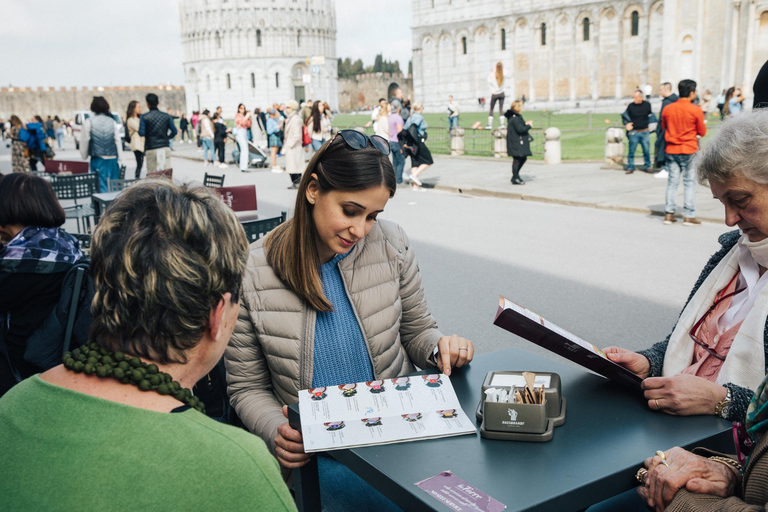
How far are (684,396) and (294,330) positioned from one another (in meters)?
1.25

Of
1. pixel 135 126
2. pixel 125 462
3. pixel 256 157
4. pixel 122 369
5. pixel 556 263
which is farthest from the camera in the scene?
pixel 256 157

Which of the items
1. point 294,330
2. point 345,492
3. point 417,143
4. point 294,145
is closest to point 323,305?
point 294,330

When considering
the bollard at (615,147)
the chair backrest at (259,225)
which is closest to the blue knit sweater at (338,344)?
the chair backrest at (259,225)

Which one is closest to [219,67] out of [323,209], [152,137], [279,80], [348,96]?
[279,80]

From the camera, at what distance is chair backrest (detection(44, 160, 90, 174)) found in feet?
33.2

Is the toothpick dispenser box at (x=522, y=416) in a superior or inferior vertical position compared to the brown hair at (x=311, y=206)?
inferior

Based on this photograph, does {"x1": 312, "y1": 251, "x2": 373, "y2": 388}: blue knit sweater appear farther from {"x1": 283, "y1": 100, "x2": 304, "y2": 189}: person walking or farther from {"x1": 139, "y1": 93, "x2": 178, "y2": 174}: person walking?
{"x1": 283, "y1": 100, "x2": 304, "y2": 189}: person walking

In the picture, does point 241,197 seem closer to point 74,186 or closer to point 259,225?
point 259,225

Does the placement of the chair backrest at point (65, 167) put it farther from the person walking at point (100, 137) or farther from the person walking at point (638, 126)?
the person walking at point (638, 126)

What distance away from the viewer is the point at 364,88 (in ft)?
306

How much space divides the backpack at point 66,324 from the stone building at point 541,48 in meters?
40.8

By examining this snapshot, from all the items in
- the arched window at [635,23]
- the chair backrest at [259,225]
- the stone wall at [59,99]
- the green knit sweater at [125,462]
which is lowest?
the chair backrest at [259,225]

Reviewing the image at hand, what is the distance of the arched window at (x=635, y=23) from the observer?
4716cm

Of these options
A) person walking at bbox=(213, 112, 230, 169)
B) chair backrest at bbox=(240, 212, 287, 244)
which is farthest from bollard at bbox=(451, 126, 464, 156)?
chair backrest at bbox=(240, 212, 287, 244)
